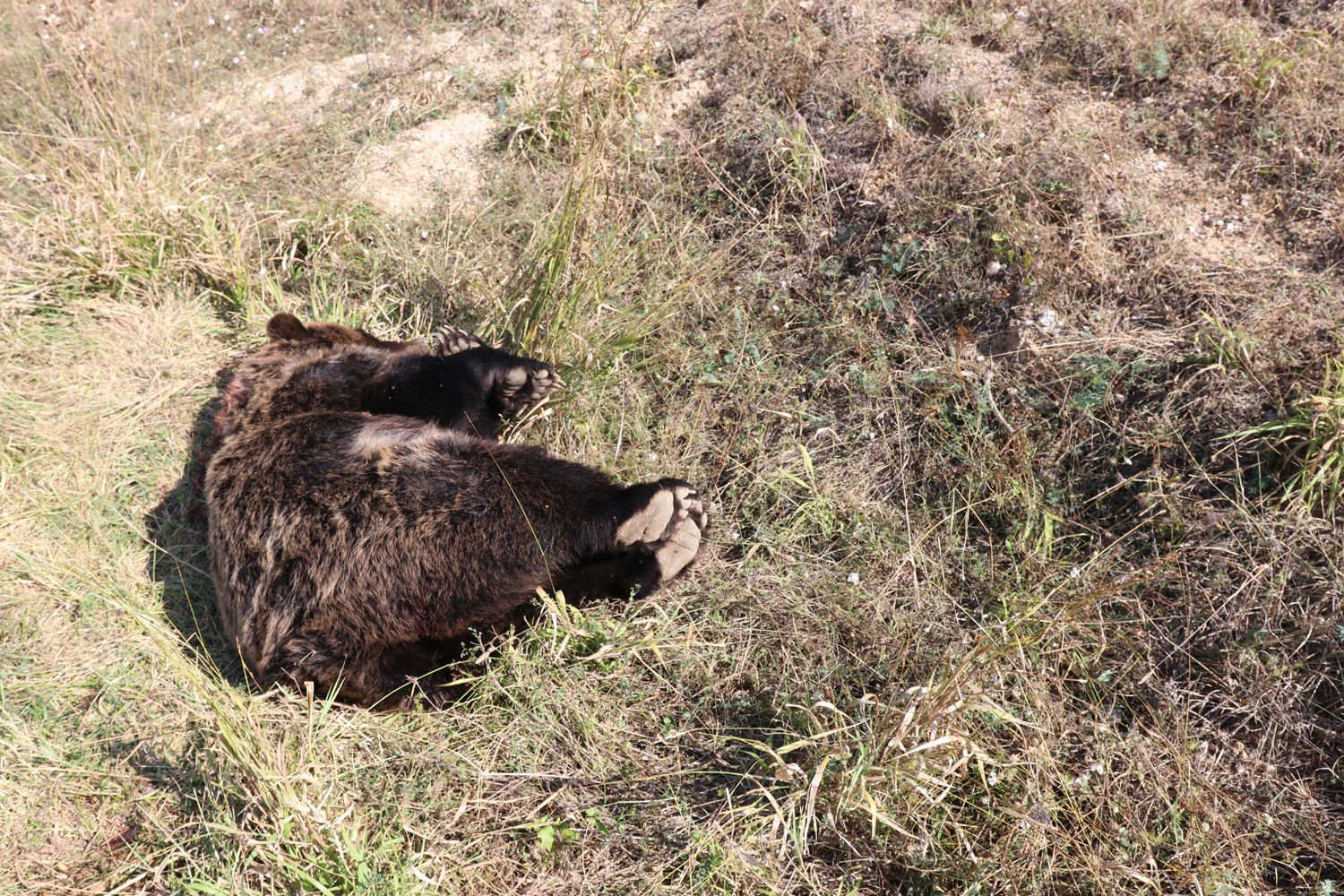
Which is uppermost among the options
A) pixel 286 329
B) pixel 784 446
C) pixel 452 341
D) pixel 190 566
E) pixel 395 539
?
pixel 286 329

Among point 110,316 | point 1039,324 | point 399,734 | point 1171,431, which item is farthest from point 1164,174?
point 110,316

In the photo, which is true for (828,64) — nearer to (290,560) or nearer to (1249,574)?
(1249,574)

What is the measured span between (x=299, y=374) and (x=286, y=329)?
39 cm

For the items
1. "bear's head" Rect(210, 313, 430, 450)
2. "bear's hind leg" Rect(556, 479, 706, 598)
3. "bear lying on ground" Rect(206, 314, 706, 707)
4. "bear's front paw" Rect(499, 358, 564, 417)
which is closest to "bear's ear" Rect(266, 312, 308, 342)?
"bear's head" Rect(210, 313, 430, 450)

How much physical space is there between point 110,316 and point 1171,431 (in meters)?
5.38

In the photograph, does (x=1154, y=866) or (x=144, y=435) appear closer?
(x=1154, y=866)

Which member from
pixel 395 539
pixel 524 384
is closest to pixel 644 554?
pixel 395 539

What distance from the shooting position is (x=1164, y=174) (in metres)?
4.19

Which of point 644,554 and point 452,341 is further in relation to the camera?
point 452,341

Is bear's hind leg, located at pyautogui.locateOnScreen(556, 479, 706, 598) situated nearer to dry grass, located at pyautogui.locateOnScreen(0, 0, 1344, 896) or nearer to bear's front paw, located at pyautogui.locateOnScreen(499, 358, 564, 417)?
dry grass, located at pyautogui.locateOnScreen(0, 0, 1344, 896)

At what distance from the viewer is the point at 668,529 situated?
3.48 m

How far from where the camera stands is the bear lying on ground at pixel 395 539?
3.22m

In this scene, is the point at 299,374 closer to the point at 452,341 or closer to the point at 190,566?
the point at 452,341

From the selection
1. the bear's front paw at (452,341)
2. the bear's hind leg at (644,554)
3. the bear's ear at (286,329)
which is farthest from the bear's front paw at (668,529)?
the bear's ear at (286,329)
